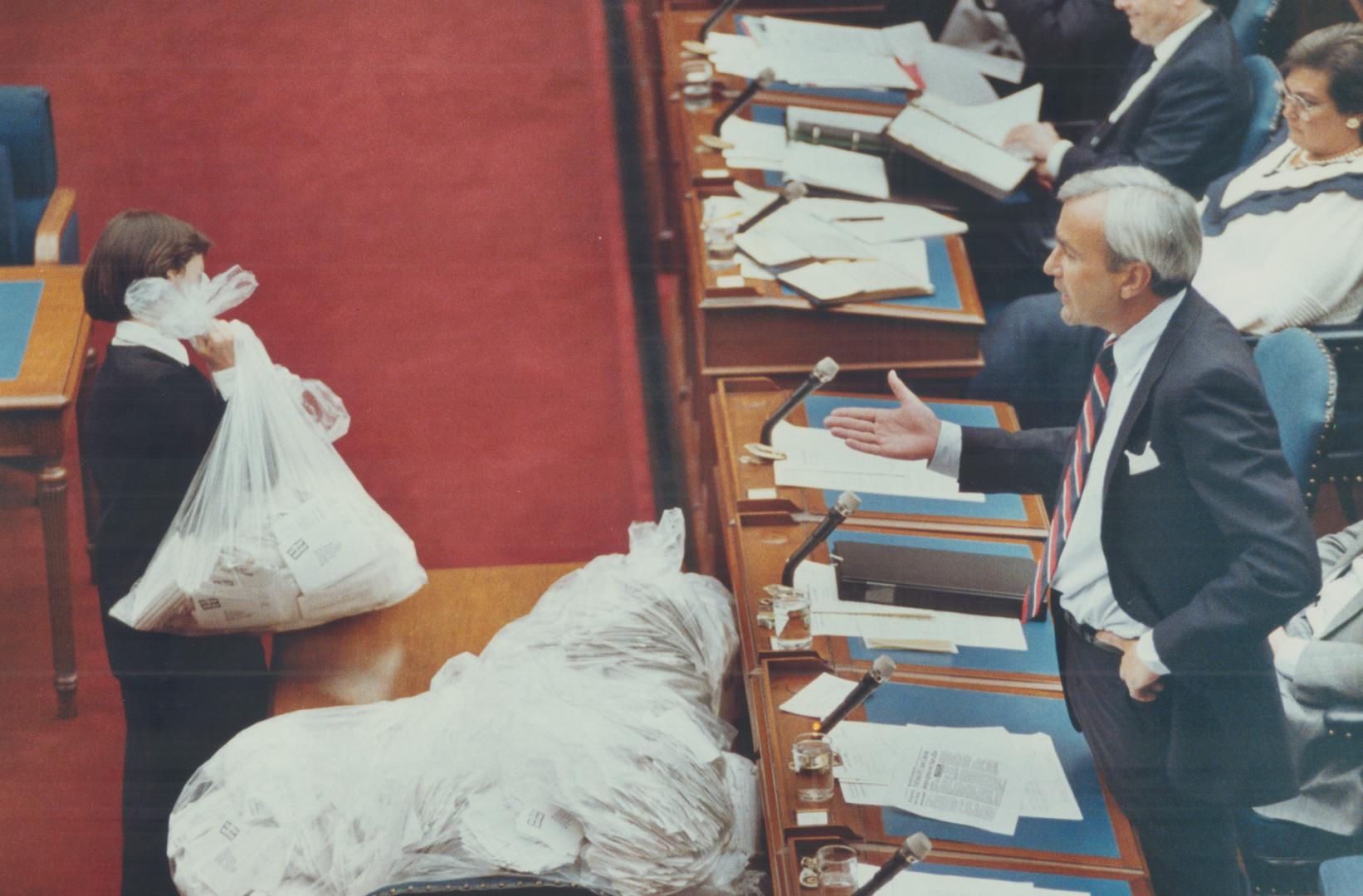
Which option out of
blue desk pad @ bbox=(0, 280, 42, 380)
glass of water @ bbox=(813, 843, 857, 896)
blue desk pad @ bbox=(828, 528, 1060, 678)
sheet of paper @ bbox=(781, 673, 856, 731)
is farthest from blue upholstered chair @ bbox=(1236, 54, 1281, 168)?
blue desk pad @ bbox=(0, 280, 42, 380)

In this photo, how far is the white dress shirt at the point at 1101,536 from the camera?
2.09 m

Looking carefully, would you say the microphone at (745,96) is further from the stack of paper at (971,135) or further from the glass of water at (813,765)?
the glass of water at (813,765)

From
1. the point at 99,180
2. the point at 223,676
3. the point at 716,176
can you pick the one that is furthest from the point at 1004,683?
the point at 99,180

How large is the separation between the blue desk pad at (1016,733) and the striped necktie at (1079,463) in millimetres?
202

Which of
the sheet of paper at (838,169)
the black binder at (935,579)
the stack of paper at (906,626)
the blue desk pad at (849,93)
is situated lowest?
the stack of paper at (906,626)

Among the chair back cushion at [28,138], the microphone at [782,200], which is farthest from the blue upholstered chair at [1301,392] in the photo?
the chair back cushion at [28,138]

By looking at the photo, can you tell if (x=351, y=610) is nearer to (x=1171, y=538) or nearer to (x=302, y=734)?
(x=302, y=734)

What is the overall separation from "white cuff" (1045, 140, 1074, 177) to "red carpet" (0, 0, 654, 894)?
131 cm

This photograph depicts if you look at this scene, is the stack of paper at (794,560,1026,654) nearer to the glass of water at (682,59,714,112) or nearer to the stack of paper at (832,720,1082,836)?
the stack of paper at (832,720,1082,836)

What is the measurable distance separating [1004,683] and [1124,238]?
90 centimetres

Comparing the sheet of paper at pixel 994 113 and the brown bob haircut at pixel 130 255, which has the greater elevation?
the sheet of paper at pixel 994 113

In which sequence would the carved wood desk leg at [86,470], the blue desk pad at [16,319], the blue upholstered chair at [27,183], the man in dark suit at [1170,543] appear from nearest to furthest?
the man in dark suit at [1170,543] < the blue desk pad at [16,319] < the carved wood desk leg at [86,470] < the blue upholstered chair at [27,183]

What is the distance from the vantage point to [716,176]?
387 cm

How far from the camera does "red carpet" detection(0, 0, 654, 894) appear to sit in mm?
3723
